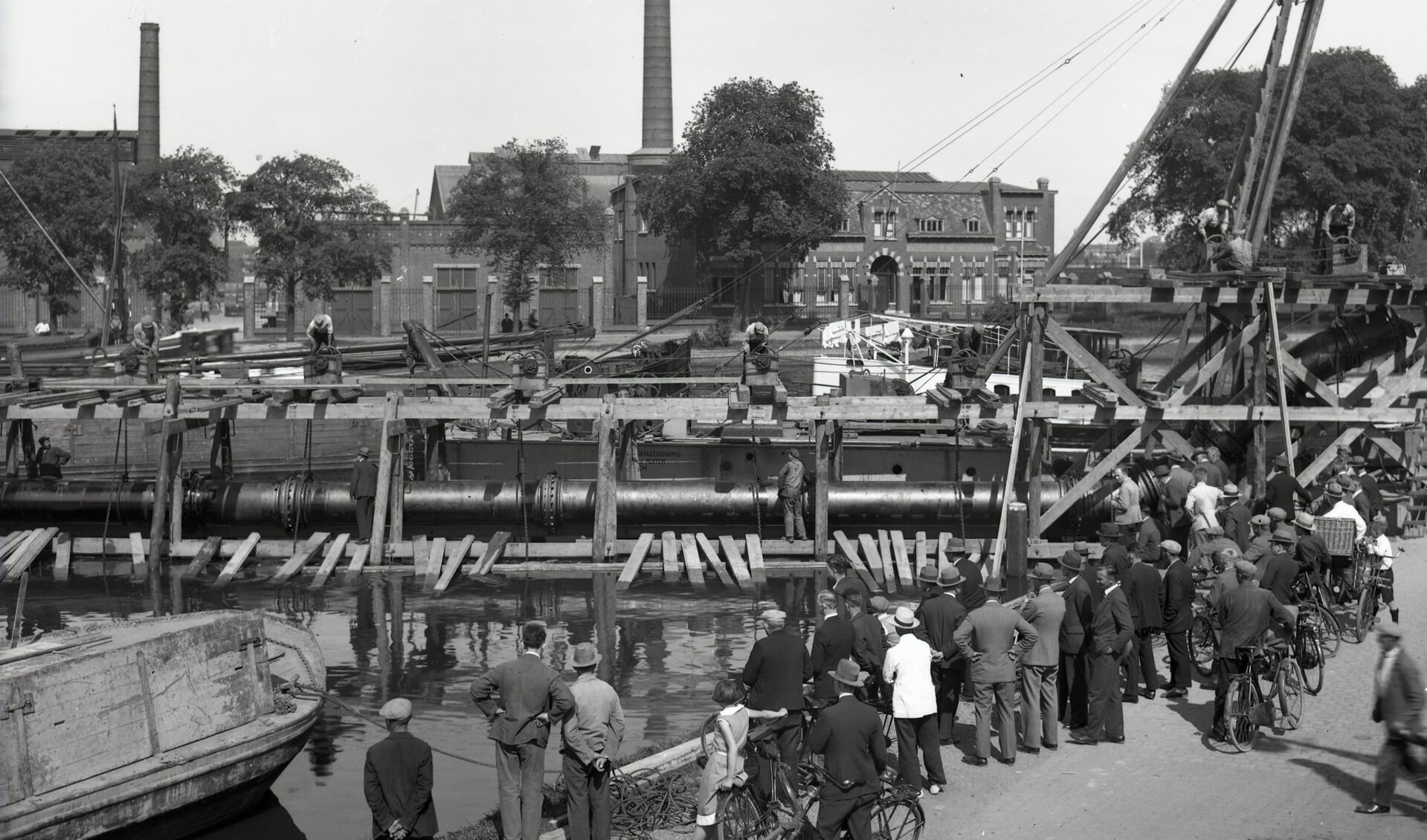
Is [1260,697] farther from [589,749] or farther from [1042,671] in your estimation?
[589,749]

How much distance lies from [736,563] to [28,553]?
11.7m

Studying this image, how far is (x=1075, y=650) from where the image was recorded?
491 inches

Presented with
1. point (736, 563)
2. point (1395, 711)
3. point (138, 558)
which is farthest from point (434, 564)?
point (1395, 711)

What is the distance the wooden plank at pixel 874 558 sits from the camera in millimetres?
22062

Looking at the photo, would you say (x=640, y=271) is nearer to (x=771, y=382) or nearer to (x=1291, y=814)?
(x=771, y=382)

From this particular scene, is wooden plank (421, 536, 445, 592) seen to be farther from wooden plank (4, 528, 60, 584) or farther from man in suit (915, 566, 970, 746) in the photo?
man in suit (915, 566, 970, 746)

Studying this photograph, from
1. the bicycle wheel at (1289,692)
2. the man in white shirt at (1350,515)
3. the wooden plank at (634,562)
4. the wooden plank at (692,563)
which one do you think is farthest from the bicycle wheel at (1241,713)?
the wooden plank at (634,562)

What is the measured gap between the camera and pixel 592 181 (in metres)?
85.9

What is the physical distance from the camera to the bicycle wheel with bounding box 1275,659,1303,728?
40.9 feet

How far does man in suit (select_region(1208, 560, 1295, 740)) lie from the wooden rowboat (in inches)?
325

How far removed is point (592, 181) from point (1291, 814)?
78391mm

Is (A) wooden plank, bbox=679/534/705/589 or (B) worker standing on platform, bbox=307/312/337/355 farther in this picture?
(B) worker standing on platform, bbox=307/312/337/355

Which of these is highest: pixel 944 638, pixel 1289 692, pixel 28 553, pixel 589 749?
pixel 944 638

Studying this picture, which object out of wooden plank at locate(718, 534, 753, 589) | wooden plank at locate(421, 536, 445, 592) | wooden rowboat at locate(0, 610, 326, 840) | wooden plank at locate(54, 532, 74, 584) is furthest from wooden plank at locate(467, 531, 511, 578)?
wooden rowboat at locate(0, 610, 326, 840)
